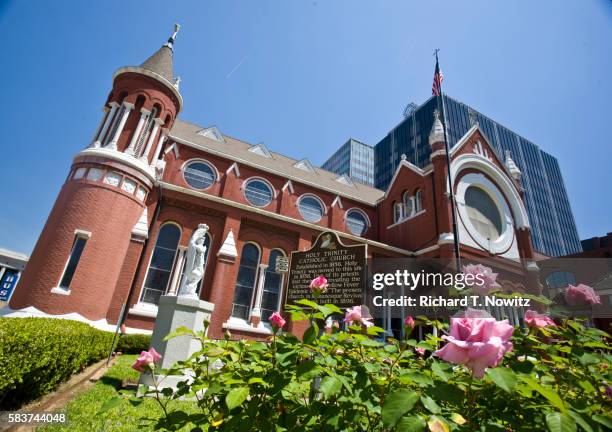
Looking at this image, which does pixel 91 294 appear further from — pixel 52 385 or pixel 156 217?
pixel 52 385

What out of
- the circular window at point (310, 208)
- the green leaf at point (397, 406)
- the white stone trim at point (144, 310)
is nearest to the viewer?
the green leaf at point (397, 406)

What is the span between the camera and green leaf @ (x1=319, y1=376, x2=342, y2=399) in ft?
4.75

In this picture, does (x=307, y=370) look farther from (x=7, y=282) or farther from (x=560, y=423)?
(x=7, y=282)

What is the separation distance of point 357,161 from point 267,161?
7131cm

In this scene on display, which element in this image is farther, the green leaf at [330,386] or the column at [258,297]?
the column at [258,297]

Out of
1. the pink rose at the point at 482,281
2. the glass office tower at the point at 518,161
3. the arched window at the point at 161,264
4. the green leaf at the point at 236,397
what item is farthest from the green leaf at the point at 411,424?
the glass office tower at the point at 518,161

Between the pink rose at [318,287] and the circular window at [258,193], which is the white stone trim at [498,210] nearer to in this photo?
the circular window at [258,193]

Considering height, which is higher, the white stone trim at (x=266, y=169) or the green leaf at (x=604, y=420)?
the white stone trim at (x=266, y=169)

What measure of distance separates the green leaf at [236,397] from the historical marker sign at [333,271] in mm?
5628

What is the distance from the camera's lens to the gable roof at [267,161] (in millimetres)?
19734

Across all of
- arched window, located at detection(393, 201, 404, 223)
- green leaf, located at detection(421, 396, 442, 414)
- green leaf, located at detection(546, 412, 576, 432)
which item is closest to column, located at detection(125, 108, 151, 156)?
arched window, located at detection(393, 201, 404, 223)

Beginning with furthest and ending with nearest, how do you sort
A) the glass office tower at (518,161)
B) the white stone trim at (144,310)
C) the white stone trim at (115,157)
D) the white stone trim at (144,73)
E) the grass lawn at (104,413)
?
1. the glass office tower at (518,161)
2. the white stone trim at (144,73)
3. the white stone trim at (115,157)
4. the white stone trim at (144,310)
5. the grass lawn at (104,413)

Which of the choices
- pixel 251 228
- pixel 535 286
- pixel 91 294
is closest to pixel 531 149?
pixel 535 286

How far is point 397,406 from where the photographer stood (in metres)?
1.28
